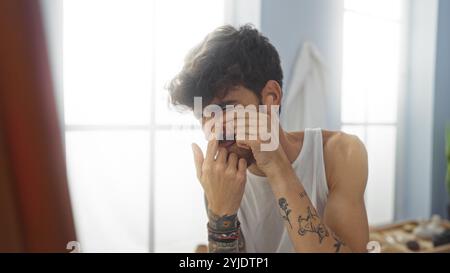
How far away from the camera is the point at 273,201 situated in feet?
1.77

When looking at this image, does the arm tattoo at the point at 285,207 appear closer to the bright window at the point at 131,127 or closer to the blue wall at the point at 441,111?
the bright window at the point at 131,127

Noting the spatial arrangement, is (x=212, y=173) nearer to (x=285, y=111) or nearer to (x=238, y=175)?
(x=238, y=175)

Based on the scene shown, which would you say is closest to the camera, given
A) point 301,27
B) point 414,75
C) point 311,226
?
point 311,226

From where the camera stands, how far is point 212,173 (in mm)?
487

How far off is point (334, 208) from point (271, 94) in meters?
0.20

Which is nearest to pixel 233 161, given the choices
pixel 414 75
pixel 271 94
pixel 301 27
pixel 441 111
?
pixel 271 94

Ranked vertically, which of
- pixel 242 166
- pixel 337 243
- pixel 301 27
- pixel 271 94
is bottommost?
pixel 337 243

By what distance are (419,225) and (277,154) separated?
1.66 feet

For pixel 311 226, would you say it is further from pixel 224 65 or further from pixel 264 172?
pixel 224 65

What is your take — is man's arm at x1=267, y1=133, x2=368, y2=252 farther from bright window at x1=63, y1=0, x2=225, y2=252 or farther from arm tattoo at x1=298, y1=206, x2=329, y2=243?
bright window at x1=63, y1=0, x2=225, y2=252

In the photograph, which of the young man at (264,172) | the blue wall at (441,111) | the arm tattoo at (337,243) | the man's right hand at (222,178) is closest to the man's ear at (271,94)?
the young man at (264,172)

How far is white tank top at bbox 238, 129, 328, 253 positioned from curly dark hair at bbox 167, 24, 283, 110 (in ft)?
0.43

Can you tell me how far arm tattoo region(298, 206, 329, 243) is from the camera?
1.51ft
